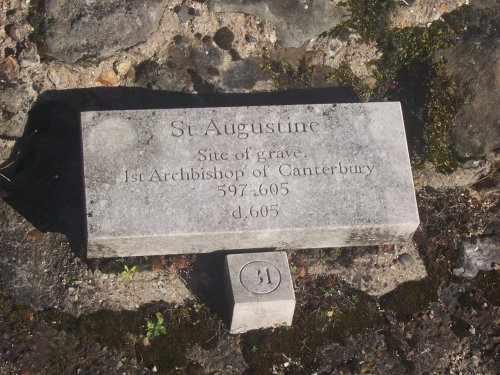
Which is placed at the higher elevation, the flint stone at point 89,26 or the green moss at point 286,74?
the flint stone at point 89,26

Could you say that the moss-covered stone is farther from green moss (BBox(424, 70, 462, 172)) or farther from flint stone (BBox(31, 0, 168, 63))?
green moss (BBox(424, 70, 462, 172))

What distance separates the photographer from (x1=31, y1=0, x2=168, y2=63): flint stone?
8.12m

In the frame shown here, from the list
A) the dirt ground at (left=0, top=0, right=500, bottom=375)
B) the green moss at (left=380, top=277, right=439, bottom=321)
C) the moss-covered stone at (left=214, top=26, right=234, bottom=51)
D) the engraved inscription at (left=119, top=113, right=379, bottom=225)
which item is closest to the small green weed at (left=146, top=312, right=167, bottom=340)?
the dirt ground at (left=0, top=0, right=500, bottom=375)

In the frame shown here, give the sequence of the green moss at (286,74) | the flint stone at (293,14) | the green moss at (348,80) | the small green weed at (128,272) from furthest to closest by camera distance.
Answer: the green moss at (348,80) → the green moss at (286,74) → the flint stone at (293,14) → the small green weed at (128,272)

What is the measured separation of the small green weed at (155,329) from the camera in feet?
25.0

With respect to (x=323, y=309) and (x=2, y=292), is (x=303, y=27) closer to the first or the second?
(x=323, y=309)

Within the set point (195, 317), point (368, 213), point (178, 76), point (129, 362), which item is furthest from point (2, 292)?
point (368, 213)

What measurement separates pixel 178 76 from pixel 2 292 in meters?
2.96

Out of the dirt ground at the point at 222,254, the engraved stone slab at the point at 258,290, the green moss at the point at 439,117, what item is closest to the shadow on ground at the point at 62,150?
the dirt ground at the point at 222,254

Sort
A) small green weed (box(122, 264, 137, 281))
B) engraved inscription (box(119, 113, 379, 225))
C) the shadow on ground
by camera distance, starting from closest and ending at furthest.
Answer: engraved inscription (box(119, 113, 379, 225)) → small green weed (box(122, 264, 137, 281)) → the shadow on ground

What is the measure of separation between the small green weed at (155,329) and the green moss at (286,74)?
117 inches

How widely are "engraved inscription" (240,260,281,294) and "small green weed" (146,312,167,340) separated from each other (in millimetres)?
934

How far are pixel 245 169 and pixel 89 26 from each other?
91.3 inches

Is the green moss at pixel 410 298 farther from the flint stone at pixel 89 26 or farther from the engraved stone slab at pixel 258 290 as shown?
the flint stone at pixel 89 26
